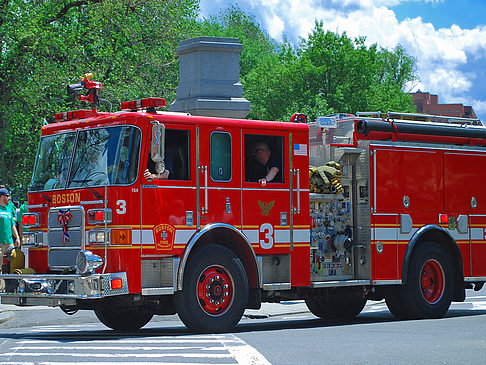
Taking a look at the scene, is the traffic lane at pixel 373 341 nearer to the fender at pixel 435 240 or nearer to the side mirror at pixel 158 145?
the fender at pixel 435 240

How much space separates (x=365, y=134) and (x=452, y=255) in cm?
261

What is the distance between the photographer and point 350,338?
1073cm

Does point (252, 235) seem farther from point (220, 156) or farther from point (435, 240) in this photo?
point (435, 240)

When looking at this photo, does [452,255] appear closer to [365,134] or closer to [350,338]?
[365,134]

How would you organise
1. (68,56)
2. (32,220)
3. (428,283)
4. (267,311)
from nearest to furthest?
(32,220) < (428,283) < (267,311) < (68,56)

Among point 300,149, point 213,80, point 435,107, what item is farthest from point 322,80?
point 435,107

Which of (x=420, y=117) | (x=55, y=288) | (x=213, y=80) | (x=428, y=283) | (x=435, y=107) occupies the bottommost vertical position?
(x=428, y=283)

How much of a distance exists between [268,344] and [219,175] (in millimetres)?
2692

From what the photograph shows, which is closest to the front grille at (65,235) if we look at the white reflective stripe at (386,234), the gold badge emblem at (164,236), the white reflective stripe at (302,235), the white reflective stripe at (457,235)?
the gold badge emblem at (164,236)

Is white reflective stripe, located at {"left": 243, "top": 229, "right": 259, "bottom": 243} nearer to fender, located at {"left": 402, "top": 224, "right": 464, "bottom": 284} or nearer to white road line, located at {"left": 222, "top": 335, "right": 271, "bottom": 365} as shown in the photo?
white road line, located at {"left": 222, "top": 335, "right": 271, "bottom": 365}

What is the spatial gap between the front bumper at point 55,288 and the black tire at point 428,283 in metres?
5.14

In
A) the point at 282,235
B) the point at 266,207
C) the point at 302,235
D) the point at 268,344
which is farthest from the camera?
the point at 302,235

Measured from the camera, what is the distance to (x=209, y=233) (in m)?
11.6

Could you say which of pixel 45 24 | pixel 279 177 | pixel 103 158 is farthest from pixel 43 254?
pixel 45 24
